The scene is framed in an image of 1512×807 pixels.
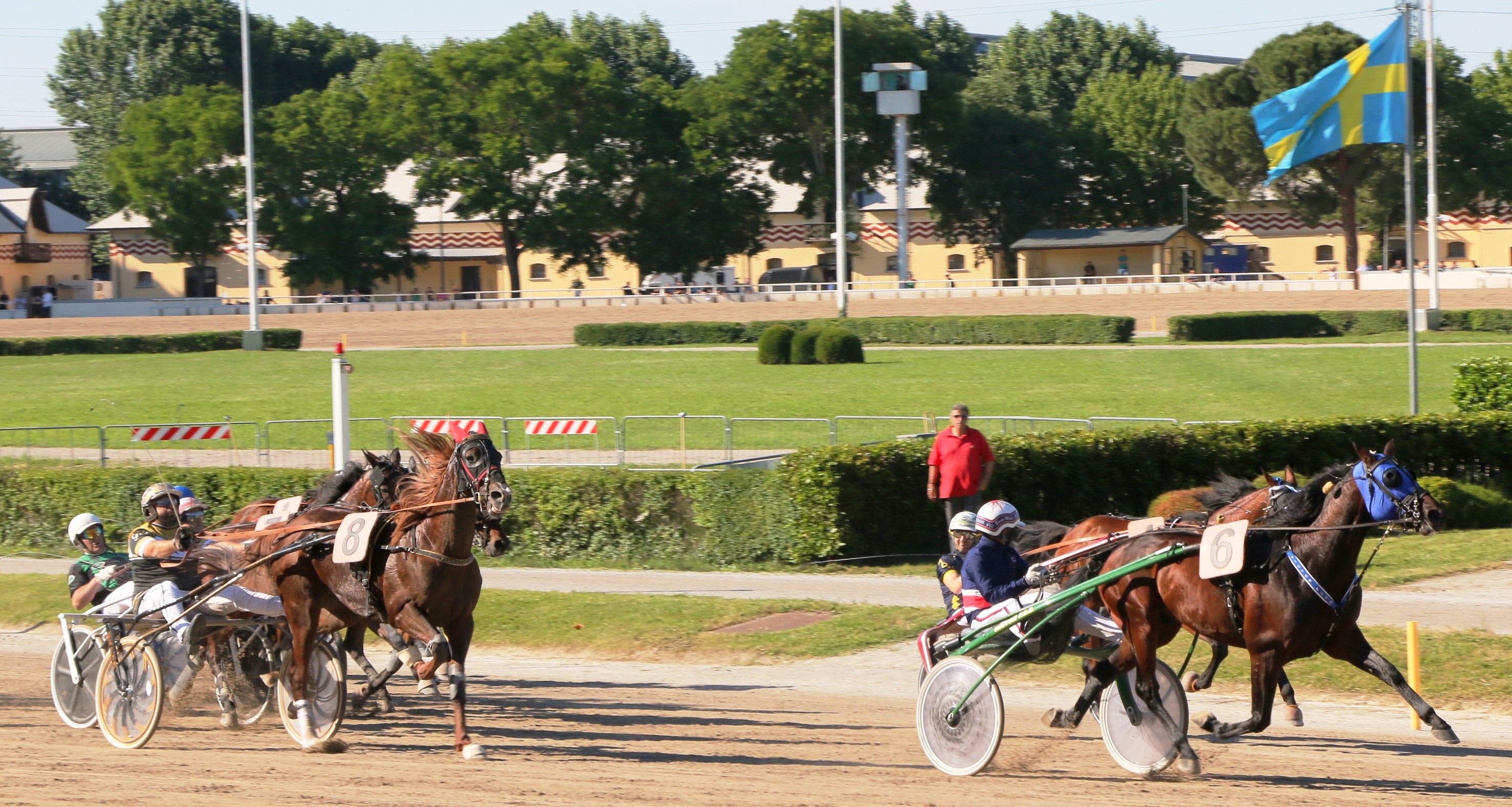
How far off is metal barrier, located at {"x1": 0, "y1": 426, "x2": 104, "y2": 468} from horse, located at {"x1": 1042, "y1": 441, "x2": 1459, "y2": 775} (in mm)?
18855

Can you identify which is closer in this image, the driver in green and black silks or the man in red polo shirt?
the driver in green and black silks

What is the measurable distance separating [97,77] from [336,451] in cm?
8131

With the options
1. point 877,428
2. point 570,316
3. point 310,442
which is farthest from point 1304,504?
point 570,316

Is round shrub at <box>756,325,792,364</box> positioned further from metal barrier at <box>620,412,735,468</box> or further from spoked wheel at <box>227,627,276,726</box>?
spoked wheel at <box>227,627,276,726</box>

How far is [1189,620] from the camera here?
316 inches

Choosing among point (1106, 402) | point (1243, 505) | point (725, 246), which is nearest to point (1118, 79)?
point (725, 246)

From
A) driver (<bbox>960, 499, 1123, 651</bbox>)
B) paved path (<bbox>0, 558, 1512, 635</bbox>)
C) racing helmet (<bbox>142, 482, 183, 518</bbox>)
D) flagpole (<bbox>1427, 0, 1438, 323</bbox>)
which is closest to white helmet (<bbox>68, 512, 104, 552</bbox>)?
racing helmet (<bbox>142, 482, 183, 518</bbox>)

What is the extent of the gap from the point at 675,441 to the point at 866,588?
11.1m

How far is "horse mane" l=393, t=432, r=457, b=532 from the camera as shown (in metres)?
8.83

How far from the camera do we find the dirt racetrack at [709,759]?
24.6 feet

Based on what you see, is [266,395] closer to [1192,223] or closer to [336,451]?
[336,451]

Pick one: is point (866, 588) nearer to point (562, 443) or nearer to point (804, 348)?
point (562, 443)

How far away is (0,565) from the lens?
17.9m

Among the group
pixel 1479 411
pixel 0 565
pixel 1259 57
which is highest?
pixel 1259 57
